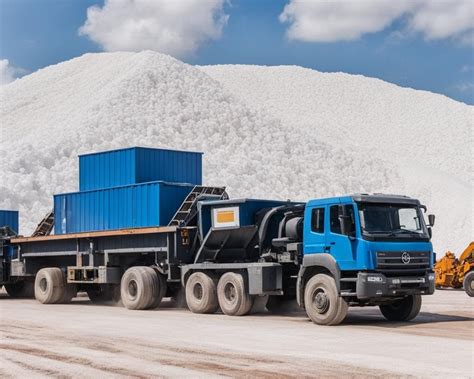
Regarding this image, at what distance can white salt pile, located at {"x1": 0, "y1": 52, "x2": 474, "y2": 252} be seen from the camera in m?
47.2

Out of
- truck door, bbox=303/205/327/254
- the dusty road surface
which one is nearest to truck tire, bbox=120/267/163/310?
the dusty road surface

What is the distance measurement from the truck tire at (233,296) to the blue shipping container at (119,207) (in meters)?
2.85

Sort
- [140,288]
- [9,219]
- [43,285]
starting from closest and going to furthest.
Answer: [140,288] → [43,285] → [9,219]

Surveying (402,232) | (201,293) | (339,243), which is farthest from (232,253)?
(402,232)

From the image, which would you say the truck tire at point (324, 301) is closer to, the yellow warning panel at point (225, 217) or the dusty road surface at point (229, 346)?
the dusty road surface at point (229, 346)

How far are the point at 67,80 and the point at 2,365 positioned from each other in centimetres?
6498

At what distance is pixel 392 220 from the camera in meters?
15.9

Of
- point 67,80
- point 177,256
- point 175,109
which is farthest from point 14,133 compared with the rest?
point 177,256

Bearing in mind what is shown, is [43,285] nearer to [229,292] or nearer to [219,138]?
[229,292]

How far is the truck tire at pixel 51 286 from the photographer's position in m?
23.1

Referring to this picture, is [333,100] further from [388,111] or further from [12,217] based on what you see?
[12,217]

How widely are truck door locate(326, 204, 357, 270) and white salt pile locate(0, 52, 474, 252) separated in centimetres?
2669

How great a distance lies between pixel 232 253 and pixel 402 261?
5.46 m

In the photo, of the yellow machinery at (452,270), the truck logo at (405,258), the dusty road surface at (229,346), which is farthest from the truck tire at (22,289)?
the truck logo at (405,258)
